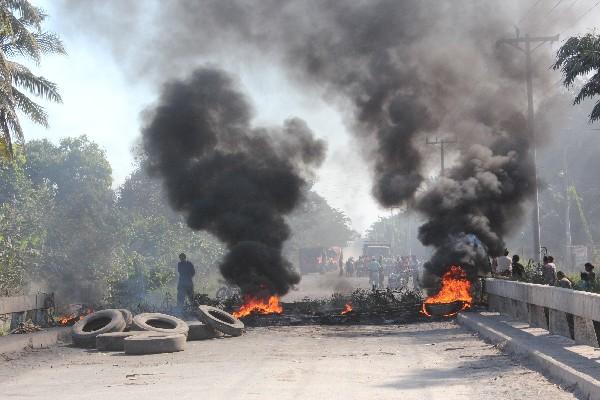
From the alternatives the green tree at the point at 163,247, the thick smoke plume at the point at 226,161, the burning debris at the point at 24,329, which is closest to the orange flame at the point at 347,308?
the thick smoke plume at the point at 226,161

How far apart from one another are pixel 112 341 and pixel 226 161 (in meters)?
16.9

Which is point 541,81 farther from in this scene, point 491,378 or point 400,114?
point 491,378

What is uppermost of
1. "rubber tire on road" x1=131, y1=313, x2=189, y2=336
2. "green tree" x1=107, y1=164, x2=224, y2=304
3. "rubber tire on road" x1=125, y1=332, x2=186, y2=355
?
"green tree" x1=107, y1=164, x2=224, y2=304

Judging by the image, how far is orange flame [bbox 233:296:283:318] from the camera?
2439cm

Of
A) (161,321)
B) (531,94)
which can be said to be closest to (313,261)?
(531,94)

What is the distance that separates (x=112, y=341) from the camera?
16.5 meters

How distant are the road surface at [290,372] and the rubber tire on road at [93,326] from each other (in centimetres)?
Result: 31

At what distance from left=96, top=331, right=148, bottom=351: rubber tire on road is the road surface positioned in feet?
1.67

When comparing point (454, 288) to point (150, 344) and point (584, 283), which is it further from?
point (150, 344)

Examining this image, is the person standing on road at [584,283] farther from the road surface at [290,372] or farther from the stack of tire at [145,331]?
the stack of tire at [145,331]

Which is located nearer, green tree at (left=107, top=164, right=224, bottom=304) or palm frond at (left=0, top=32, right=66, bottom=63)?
palm frond at (left=0, top=32, right=66, bottom=63)

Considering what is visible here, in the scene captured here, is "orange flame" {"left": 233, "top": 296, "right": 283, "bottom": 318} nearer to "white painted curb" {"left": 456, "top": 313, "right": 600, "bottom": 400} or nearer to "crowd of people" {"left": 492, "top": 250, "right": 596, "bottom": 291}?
"crowd of people" {"left": 492, "top": 250, "right": 596, "bottom": 291}

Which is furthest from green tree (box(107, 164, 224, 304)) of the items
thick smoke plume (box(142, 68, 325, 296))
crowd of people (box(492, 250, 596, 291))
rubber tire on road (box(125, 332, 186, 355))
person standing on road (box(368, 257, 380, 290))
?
rubber tire on road (box(125, 332, 186, 355))

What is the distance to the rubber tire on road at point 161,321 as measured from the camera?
1680cm
